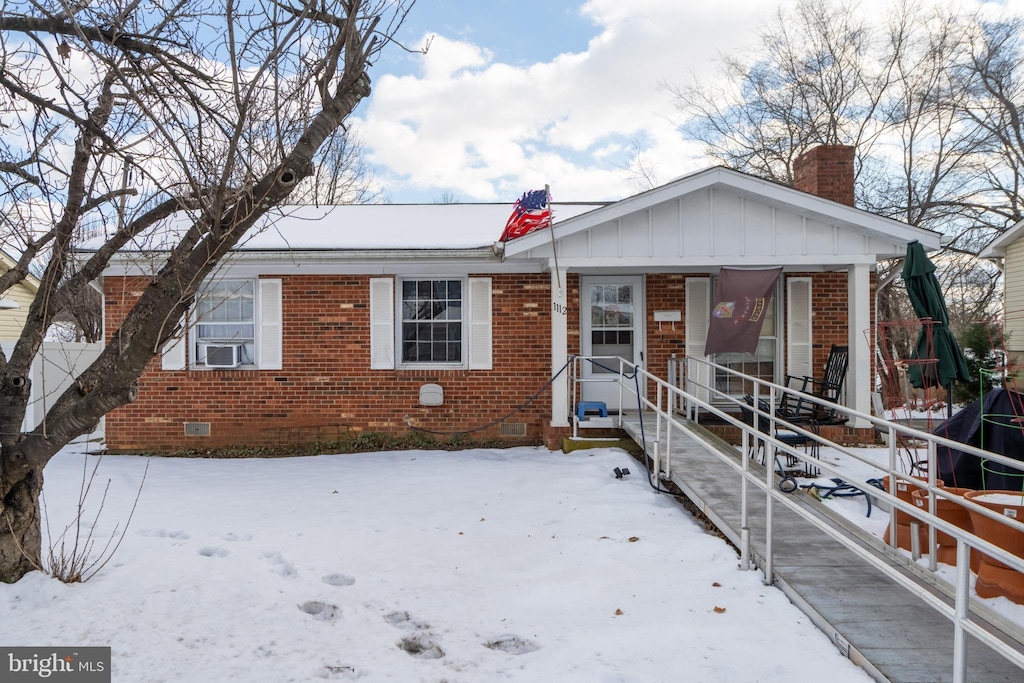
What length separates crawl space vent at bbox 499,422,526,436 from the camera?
10.1 metres

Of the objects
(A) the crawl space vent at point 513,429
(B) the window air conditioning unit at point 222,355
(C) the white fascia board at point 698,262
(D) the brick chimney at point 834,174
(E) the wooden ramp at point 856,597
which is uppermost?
(D) the brick chimney at point 834,174

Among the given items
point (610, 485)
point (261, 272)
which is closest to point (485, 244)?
point (261, 272)

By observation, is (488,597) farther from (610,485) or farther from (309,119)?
(309,119)

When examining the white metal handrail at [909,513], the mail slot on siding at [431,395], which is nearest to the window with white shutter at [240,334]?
the mail slot on siding at [431,395]

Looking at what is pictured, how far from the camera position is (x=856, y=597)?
4238 millimetres

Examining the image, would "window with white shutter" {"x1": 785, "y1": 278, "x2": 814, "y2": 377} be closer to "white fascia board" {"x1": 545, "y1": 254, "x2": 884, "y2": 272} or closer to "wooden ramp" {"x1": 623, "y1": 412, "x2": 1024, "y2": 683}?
"white fascia board" {"x1": 545, "y1": 254, "x2": 884, "y2": 272}

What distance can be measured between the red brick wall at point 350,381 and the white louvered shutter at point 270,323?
0.09m

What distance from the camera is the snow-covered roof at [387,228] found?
9711 millimetres

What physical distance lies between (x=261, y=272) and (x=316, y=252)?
1.12 metres

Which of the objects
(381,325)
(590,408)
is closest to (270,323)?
(381,325)

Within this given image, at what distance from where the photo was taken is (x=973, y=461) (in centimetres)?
640

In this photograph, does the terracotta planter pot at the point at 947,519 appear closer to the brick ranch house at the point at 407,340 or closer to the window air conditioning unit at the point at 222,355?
the brick ranch house at the point at 407,340

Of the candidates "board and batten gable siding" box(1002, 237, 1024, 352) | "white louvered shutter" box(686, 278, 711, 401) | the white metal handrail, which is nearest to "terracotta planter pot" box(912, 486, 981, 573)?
the white metal handrail

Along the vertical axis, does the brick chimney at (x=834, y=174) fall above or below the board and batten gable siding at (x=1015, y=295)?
above
